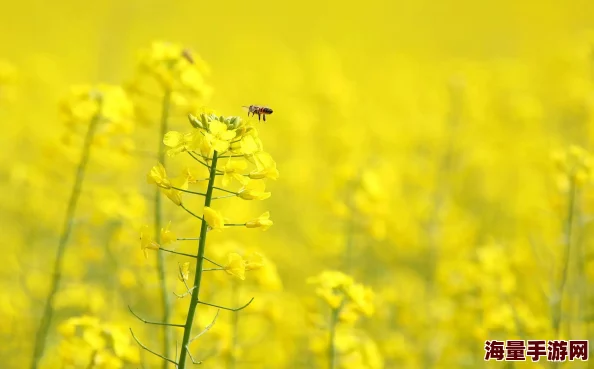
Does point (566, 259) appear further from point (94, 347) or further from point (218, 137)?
point (94, 347)

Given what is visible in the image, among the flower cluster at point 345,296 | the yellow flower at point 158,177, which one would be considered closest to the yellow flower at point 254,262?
the yellow flower at point 158,177

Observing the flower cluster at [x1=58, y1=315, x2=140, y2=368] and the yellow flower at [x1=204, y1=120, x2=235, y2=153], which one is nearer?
the yellow flower at [x1=204, y1=120, x2=235, y2=153]

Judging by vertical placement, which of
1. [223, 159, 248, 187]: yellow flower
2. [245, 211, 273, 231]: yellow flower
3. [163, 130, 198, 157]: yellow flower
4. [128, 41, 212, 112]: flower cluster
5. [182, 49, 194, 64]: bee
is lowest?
[245, 211, 273, 231]: yellow flower

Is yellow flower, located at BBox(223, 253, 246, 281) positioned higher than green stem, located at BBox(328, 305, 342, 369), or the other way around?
yellow flower, located at BBox(223, 253, 246, 281)

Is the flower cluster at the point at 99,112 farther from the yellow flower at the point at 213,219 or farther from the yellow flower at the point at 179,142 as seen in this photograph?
the yellow flower at the point at 213,219

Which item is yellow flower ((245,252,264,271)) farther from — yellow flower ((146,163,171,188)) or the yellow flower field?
yellow flower ((146,163,171,188))

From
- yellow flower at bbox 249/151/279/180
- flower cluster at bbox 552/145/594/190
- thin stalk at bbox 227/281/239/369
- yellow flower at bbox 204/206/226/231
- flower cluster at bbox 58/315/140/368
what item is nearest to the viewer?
yellow flower at bbox 204/206/226/231

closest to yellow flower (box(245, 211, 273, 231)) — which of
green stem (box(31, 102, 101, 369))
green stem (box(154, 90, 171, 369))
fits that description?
green stem (box(154, 90, 171, 369))

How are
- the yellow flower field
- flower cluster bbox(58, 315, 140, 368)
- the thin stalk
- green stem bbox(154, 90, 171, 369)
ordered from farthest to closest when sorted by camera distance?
the thin stalk < green stem bbox(154, 90, 171, 369) < the yellow flower field < flower cluster bbox(58, 315, 140, 368)

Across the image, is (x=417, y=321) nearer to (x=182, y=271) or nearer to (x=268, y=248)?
(x=268, y=248)

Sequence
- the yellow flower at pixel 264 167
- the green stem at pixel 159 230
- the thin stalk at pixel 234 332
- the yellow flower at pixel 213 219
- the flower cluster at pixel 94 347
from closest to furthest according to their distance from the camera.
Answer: the yellow flower at pixel 213 219, the yellow flower at pixel 264 167, the flower cluster at pixel 94 347, the green stem at pixel 159 230, the thin stalk at pixel 234 332
